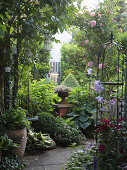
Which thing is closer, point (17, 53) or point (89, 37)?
point (17, 53)

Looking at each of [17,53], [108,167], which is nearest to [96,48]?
[17,53]

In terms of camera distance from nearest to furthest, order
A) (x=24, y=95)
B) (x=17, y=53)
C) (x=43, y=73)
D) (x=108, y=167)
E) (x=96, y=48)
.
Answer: (x=108, y=167) < (x=17, y=53) < (x=24, y=95) < (x=96, y=48) < (x=43, y=73)

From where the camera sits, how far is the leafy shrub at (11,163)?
2.79m

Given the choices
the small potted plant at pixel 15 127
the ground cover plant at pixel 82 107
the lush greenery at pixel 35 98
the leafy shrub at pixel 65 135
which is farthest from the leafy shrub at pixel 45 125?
the small potted plant at pixel 15 127

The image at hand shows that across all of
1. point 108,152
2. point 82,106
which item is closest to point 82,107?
point 82,106

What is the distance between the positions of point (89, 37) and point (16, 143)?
12.1 feet

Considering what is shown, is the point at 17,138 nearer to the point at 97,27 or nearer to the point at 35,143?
the point at 35,143

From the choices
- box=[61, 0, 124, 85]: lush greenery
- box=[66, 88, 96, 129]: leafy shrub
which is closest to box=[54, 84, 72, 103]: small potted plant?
box=[66, 88, 96, 129]: leafy shrub

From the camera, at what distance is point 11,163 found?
2.88 metres

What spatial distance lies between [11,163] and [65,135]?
4.90 ft

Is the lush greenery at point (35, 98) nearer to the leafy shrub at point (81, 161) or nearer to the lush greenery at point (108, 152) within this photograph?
the leafy shrub at point (81, 161)

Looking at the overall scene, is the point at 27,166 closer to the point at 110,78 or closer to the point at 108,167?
the point at 108,167

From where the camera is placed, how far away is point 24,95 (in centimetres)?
453

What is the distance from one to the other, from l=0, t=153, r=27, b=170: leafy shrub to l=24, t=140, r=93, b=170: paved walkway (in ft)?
0.36
